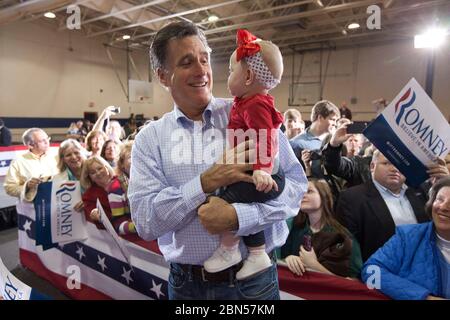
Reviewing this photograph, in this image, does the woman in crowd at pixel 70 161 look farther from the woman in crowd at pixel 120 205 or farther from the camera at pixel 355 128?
the camera at pixel 355 128

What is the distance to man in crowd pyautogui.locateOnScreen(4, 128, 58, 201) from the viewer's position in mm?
2861

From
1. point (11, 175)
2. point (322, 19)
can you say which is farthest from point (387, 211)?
point (322, 19)

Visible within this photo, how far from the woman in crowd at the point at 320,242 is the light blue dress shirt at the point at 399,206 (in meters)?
0.35

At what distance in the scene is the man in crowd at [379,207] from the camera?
64.7 inches

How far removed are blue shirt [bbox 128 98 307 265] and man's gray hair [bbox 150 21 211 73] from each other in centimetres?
17

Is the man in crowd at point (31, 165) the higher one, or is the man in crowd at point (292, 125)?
the man in crowd at point (292, 125)

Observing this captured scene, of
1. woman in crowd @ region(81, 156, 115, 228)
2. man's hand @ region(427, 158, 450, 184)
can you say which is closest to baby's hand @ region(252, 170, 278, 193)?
man's hand @ region(427, 158, 450, 184)

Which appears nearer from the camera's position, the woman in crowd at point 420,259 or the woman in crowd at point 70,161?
the woman in crowd at point 420,259

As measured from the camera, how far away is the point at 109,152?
302cm

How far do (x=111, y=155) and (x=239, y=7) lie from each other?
5952mm

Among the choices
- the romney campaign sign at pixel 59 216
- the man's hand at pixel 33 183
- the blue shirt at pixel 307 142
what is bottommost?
the romney campaign sign at pixel 59 216

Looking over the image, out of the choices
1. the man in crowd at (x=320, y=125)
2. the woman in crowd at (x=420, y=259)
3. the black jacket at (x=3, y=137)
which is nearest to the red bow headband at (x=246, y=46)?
the woman in crowd at (x=420, y=259)

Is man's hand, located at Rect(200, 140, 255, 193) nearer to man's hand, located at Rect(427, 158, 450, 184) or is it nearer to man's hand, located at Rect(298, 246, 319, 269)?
man's hand, located at Rect(298, 246, 319, 269)

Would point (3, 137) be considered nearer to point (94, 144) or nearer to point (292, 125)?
point (94, 144)
